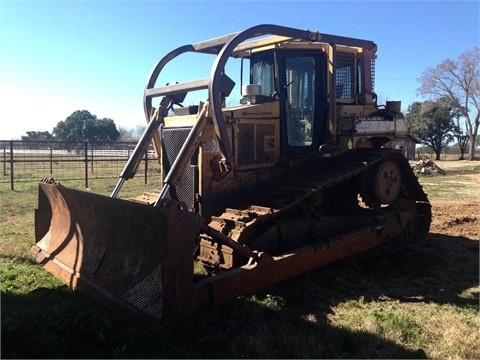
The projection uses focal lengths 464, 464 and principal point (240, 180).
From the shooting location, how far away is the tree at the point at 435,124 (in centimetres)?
4856

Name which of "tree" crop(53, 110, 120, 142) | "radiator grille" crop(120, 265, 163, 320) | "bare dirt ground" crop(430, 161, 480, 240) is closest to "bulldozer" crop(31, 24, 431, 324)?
"radiator grille" crop(120, 265, 163, 320)

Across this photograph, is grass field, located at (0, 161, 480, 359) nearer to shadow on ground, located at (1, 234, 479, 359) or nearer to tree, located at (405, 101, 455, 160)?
shadow on ground, located at (1, 234, 479, 359)

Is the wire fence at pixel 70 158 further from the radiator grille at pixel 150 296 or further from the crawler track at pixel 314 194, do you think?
the radiator grille at pixel 150 296

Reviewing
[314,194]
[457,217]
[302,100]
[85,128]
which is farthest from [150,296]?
[85,128]

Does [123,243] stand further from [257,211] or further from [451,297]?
[451,297]

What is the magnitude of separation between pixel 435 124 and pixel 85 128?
41.9 m

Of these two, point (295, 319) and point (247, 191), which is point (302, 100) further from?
point (295, 319)

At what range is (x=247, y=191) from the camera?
615cm

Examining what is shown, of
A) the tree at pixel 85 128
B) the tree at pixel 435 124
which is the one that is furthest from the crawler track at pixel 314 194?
the tree at pixel 85 128

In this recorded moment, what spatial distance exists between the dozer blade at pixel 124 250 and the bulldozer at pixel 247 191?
0.05 feet

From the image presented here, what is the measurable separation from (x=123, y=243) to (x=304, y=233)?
2415mm

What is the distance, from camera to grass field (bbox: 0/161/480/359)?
3.82 meters

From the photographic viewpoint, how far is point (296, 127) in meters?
6.71

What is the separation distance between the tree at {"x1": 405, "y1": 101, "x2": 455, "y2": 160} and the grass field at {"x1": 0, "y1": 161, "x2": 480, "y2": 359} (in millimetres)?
45823
